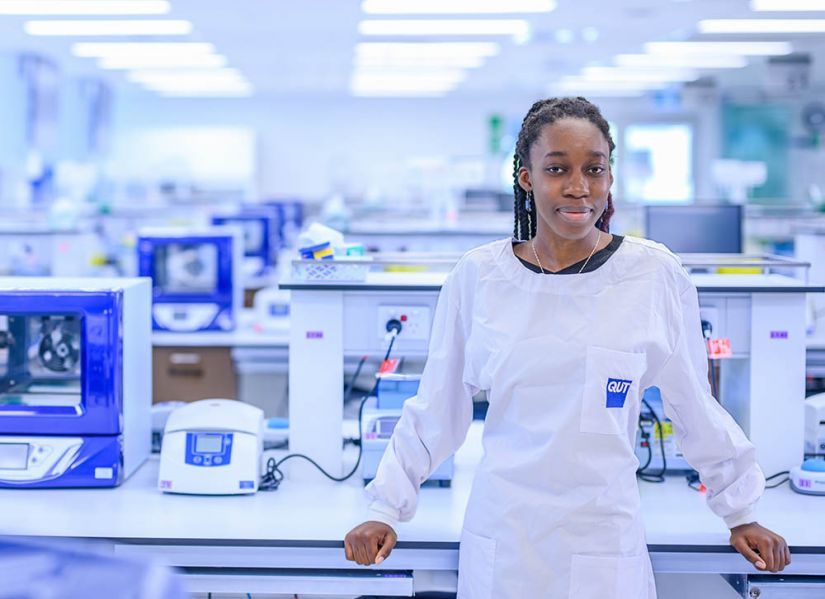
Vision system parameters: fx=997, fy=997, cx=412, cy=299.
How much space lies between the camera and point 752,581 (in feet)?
6.05

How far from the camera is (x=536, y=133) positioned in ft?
5.27

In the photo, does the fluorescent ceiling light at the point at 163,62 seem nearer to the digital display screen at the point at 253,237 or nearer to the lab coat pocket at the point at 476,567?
the digital display screen at the point at 253,237

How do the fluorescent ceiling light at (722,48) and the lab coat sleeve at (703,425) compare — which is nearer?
the lab coat sleeve at (703,425)

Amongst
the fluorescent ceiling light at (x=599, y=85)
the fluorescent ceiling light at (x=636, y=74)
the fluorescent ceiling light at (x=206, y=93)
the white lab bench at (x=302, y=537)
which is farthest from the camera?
the fluorescent ceiling light at (x=206, y=93)

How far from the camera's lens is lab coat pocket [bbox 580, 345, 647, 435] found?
1557mm

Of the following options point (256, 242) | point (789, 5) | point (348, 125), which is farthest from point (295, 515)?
point (348, 125)

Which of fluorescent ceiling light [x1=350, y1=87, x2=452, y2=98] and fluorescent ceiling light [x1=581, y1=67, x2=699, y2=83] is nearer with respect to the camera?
fluorescent ceiling light [x1=581, y1=67, x2=699, y2=83]

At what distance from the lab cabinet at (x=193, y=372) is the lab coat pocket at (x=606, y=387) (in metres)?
2.89

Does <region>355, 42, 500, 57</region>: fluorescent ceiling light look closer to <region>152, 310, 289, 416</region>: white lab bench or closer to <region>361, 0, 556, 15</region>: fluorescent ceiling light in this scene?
<region>361, 0, 556, 15</region>: fluorescent ceiling light

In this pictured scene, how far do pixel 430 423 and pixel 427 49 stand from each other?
23.6ft

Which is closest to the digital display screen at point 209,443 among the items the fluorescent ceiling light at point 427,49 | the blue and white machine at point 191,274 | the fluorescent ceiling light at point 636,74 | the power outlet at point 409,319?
the power outlet at point 409,319

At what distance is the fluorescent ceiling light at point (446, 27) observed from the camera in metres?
7.05

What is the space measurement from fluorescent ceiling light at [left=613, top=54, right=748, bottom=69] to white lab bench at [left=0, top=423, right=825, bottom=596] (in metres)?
7.62

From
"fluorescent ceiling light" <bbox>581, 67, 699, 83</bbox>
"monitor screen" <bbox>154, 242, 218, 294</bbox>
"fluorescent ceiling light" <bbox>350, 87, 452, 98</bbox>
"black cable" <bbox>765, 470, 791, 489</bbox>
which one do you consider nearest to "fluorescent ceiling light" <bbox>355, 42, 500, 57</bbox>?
"fluorescent ceiling light" <bbox>581, 67, 699, 83</bbox>
